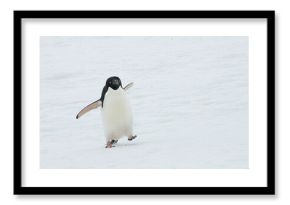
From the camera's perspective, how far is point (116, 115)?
2775 millimetres

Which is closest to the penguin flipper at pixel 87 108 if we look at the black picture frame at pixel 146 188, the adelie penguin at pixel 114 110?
the adelie penguin at pixel 114 110

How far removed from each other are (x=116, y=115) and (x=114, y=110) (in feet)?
0.07

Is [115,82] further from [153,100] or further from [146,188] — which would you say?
[146,188]

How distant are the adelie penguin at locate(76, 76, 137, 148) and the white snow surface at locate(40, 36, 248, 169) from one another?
2cm

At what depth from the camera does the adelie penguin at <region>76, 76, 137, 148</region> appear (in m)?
2.69

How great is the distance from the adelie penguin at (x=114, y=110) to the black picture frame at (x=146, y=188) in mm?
209

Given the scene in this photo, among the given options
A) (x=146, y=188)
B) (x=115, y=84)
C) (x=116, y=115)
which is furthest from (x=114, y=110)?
(x=146, y=188)

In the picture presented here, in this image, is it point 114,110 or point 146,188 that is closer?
point 146,188

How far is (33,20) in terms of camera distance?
106 inches

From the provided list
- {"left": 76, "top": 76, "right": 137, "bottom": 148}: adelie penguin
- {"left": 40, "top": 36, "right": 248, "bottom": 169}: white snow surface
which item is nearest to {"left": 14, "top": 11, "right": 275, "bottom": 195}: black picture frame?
{"left": 40, "top": 36, "right": 248, "bottom": 169}: white snow surface

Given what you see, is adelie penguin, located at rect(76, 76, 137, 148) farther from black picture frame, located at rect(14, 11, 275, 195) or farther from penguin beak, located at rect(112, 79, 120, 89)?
black picture frame, located at rect(14, 11, 275, 195)

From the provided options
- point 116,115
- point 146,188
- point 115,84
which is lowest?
point 146,188
